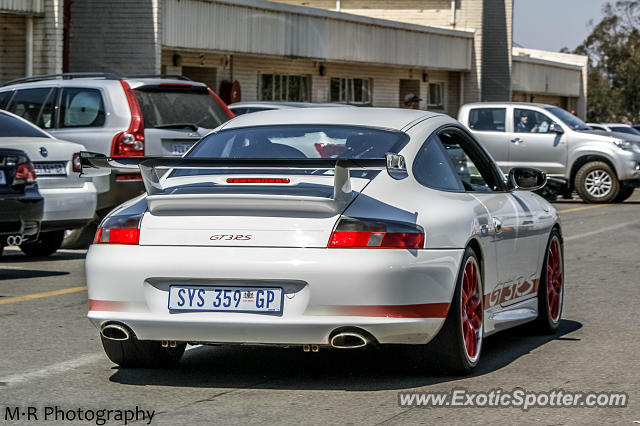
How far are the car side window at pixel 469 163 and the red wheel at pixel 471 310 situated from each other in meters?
0.72

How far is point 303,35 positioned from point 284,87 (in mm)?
2359

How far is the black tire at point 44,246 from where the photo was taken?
1403 cm

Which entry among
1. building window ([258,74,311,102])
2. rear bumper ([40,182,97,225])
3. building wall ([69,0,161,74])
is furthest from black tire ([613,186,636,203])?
rear bumper ([40,182,97,225])

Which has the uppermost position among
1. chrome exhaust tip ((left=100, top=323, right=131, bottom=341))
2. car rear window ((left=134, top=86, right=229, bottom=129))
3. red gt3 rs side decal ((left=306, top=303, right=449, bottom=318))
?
car rear window ((left=134, top=86, right=229, bottom=129))

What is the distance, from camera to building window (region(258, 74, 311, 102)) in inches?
1350

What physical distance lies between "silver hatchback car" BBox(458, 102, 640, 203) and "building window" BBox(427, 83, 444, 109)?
19.9 meters

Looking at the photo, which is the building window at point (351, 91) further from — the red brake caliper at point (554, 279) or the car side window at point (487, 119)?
the red brake caliper at point (554, 279)

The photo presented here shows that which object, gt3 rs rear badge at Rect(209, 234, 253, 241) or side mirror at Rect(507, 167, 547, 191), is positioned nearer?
gt3 rs rear badge at Rect(209, 234, 253, 241)

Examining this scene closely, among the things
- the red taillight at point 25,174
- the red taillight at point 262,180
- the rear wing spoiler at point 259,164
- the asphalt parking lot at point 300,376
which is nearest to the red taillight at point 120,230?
the rear wing spoiler at point 259,164

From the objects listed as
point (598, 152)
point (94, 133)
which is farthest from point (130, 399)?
point (598, 152)

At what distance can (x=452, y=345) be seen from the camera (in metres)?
6.64

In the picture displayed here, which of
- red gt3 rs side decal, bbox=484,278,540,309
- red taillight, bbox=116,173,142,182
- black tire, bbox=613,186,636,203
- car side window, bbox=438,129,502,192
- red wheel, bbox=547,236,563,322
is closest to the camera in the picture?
red gt3 rs side decal, bbox=484,278,540,309

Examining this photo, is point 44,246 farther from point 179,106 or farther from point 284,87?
point 284,87

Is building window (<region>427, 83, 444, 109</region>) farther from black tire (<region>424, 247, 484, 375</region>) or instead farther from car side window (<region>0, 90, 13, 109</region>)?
black tire (<region>424, 247, 484, 375</region>)
